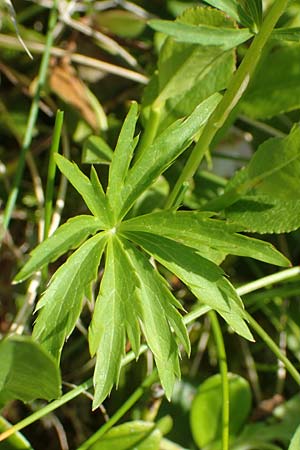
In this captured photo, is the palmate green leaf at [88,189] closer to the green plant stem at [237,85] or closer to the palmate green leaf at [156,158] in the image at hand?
the palmate green leaf at [156,158]

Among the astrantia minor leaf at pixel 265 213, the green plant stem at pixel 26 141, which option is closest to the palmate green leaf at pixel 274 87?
the astrantia minor leaf at pixel 265 213

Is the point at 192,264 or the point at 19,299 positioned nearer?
the point at 192,264

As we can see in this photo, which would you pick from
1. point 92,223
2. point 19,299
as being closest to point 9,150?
point 19,299

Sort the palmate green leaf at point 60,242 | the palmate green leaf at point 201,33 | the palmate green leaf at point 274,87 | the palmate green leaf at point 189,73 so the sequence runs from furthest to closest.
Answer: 1. the palmate green leaf at point 274,87
2. the palmate green leaf at point 189,73
3. the palmate green leaf at point 201,33
4. the palmate green leaf at point 60,242

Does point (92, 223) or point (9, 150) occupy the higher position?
point (9, 150)

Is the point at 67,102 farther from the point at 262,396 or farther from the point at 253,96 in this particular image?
the point at 262,396

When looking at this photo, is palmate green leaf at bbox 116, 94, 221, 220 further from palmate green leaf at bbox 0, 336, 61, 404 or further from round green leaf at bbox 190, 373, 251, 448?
round green leaf at bbox 190, 373, 251, 448

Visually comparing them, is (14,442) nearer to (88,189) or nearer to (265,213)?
(88,189)
